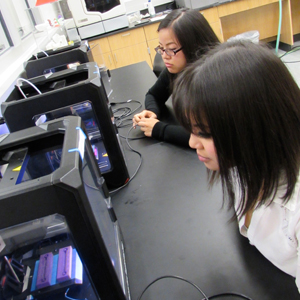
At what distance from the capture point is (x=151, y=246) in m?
0.71

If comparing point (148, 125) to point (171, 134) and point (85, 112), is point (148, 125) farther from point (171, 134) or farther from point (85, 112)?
point (85, 112)

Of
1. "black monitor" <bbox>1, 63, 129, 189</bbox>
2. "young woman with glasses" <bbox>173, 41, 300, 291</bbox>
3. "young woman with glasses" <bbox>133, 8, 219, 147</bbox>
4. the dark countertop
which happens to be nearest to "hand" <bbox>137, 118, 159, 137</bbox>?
"young woman with glasses" <bbox>133, 8, 219, 147</bbox>

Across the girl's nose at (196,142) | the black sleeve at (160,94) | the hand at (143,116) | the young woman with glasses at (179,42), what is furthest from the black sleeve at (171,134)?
the girl's nose at (196,142)

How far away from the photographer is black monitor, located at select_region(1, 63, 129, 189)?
2.61ft

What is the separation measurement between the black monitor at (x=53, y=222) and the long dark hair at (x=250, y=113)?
24 cm

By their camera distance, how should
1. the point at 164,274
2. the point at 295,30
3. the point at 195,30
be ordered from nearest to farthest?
the point at 164,274 < the point at 195,30 < the point at 295,30

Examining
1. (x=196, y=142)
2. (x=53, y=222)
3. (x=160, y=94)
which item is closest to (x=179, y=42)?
(x=160, y=94)

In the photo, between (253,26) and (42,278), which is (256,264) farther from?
(253,26)

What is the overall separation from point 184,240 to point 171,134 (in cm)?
52

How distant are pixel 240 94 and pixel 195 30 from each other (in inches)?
34.6

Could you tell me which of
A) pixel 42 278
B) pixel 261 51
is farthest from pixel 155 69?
pixel 42 278

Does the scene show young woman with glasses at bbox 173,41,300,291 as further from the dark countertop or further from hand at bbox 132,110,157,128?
hand at bbox 132,110,157,128

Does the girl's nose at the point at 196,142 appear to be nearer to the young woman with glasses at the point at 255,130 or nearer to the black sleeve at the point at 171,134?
the young woman with glasses at the point at 255,130

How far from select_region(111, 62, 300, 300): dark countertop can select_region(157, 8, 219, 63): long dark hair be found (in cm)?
52
